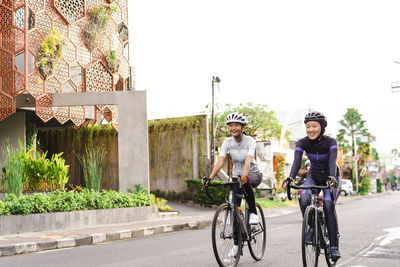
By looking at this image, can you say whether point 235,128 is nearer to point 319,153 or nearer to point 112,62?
point 319,153

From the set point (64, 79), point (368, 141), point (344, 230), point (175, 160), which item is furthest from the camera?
point (368, 141)

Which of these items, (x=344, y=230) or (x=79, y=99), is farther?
(x=79, y=99)

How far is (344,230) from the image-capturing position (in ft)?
37.8

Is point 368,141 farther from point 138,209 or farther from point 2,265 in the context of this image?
point 2,265

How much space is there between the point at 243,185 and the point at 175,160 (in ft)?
53.1

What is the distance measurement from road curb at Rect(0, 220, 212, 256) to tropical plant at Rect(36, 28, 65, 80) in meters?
7.15

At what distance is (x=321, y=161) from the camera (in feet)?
19.5

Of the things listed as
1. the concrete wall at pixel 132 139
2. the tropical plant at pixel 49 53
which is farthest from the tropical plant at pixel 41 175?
the tropical plant at pixel 49 53

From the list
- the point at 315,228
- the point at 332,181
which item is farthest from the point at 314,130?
the point at 315,228

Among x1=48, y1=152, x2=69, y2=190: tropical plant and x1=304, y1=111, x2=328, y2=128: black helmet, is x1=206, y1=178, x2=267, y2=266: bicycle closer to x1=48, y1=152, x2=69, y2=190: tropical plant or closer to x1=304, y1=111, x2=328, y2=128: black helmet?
x1=304, y1=111, x2=328, y2=128: black helmet

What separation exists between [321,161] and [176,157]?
16844 mm

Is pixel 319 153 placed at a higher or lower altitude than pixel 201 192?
higher

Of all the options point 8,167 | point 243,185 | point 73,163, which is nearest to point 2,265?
point 243,185

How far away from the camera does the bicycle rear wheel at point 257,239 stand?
6582 mm
